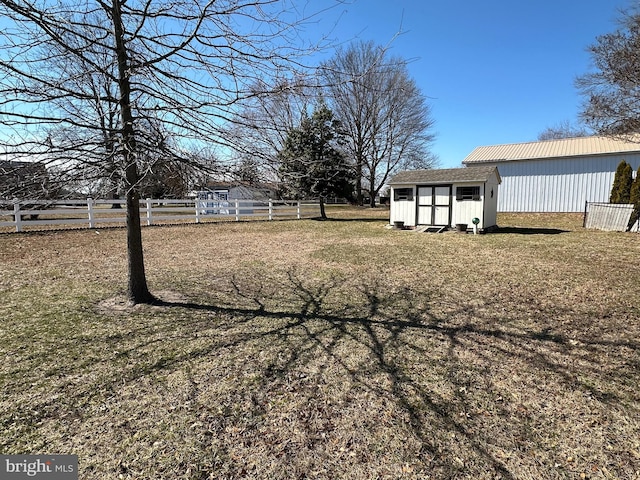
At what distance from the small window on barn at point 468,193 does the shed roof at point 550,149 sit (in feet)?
27.7

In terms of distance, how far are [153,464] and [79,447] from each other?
0.51m

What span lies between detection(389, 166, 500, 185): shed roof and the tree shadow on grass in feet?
30.3

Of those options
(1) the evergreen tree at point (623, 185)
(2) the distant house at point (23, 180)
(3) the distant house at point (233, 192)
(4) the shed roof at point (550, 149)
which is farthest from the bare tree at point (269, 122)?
(4) the shed roof at point (550, 149)

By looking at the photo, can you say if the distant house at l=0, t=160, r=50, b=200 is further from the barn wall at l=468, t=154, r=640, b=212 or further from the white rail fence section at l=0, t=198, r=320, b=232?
the barn wall at l=468, t=154, r=640, b=212

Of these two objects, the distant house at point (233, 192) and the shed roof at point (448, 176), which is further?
the shed roof at point (448, 176)

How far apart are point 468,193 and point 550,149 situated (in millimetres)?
10208

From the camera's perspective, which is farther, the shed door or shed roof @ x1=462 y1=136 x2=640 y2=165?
shed roof @ x1=462 y1=136 x2=640 y2=165

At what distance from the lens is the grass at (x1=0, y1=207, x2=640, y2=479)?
6.38 ft

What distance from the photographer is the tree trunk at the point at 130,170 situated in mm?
3033

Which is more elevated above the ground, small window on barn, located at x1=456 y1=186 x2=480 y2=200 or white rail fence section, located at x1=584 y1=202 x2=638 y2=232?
small window on barn, located at x1=456 y1=186 x2=480 y2=200

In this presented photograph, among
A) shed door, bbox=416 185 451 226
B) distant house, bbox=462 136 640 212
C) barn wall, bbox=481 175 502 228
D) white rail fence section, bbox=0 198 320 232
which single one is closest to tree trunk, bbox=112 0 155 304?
→ white rail fence section, bbox=0 198 320 232

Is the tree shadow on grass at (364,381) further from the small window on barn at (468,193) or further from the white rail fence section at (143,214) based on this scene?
the small window on barn at (468,193)

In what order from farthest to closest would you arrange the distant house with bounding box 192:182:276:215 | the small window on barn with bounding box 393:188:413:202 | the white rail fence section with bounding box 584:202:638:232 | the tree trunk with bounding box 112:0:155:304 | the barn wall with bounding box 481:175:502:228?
the small window on barn with bounding box 393:188:413:202 → the barn wall with bounding box 481:175:502:228 → the white rail fence section with bounding box 584:202:638:232 → the distant house with bounding box 192:182:276:215 → the tree trunk with bounding box 112:0:155:304

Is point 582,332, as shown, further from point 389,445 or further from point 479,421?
point 389,445
